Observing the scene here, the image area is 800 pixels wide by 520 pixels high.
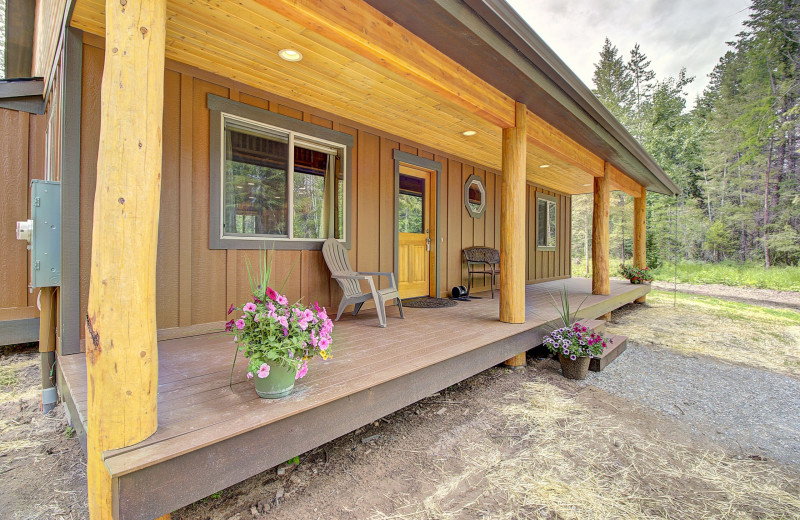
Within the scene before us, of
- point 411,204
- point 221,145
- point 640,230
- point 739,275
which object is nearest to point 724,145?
point 739,275

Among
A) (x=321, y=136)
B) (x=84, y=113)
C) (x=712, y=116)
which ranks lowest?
(x=84, y=113)

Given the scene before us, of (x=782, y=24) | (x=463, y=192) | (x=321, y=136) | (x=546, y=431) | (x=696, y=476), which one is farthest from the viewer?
(x=782, y=24)

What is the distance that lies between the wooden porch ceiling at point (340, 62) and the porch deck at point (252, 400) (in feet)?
6.14

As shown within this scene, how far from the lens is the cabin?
3.98 ft

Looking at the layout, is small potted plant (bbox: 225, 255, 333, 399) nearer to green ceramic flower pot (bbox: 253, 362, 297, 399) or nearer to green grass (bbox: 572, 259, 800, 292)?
green ceramic flower pot (bbox: 253, 362, 297, 399)

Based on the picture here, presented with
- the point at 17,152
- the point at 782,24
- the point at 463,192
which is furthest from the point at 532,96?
the point at 782,24

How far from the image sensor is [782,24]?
1252 cm

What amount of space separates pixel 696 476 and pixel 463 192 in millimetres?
4515

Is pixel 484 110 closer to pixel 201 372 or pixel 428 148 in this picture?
pixel 428 148

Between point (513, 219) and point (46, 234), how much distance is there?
351cm

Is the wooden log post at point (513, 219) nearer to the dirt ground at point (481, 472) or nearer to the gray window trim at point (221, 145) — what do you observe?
the dirt ground at point (481, 472)

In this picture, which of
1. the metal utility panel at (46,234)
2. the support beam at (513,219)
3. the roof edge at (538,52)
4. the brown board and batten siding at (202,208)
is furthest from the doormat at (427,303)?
the metal utility panel at (46,234)

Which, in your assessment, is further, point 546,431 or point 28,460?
point 546,431

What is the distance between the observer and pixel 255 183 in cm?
328
